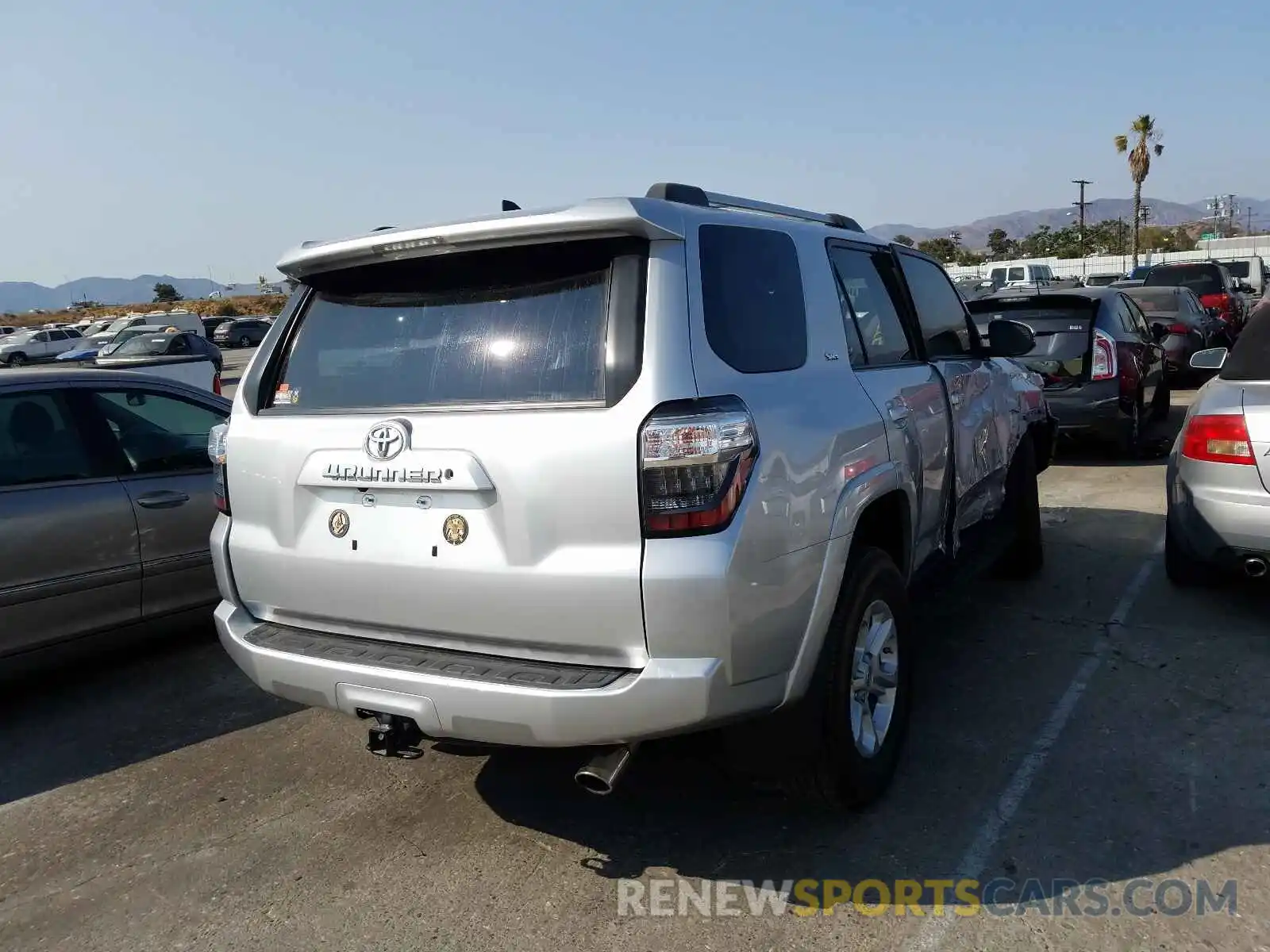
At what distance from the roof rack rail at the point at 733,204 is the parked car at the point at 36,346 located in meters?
40.3

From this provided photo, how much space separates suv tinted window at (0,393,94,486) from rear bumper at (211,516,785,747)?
7.64 feet

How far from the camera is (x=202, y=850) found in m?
3.46

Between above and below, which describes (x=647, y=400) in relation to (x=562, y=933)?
above

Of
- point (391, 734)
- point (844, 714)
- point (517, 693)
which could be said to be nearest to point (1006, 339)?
point (844, 714)

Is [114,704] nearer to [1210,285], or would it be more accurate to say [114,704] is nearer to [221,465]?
[221,465]

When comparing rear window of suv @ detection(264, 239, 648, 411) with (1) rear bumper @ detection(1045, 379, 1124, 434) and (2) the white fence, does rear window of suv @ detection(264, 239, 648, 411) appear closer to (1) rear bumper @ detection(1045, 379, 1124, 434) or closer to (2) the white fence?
(1) rear bumper @ detection(1045, 379, 1124, 434)

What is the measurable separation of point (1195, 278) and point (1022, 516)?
16790 mm

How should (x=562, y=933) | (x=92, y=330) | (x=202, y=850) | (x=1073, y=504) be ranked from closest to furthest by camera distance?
(x=562, y=933) < (x=202, y=850) < (x=1073, y=504) < (x=92, y=330)

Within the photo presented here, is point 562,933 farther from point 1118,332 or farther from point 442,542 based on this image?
point 1118,332

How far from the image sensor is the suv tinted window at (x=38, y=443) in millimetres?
Result: 4688

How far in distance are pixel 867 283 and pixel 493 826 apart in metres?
2.51

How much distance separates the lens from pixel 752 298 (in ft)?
10.4

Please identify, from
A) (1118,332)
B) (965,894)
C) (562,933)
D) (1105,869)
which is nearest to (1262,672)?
(1105,869)

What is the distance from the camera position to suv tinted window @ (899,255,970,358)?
464 cm
